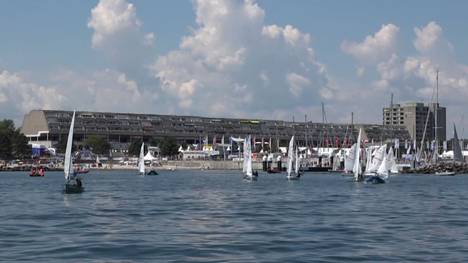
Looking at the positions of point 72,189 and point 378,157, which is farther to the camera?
point 378,157

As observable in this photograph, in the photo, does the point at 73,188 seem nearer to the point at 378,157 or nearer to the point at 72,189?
the point at 72,189

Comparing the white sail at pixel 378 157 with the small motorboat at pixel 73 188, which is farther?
the white sail at pixel 378 157

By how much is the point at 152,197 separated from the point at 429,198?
30.1 meters

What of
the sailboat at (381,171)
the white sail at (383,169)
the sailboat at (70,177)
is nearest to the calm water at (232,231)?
the sailboat at (70,177)

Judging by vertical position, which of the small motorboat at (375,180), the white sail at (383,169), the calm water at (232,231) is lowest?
the calm water at (232,231)

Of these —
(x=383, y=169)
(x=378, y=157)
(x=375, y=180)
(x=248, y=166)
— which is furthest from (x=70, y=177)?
(x=383, y=169)

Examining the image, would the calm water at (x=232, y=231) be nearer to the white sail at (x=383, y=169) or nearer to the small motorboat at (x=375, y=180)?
the small motorboat at (x=375, y=180)

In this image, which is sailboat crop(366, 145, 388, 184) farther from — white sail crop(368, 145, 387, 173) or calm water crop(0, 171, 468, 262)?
A: calm water crop(0, 171, 468, 262)

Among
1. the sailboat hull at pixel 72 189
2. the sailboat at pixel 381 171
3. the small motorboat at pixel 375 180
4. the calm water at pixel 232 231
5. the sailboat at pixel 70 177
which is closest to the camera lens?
the calm water at pixel 232 231

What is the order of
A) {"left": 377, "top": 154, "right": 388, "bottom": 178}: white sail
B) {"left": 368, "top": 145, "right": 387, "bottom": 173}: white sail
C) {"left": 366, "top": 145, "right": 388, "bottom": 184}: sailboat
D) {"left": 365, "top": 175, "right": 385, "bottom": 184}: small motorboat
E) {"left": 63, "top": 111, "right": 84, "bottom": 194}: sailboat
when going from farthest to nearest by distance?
{"left": 377, "top": 154, "right": 388, "bottom": 178}: white sail < {"left": 368, "top": 145, "right": 387, "bottom": 173}: white sail < {"left": 366, "top": 145, "right": 388, "bottom": 184}: sailboat < {"left": 365, "top": 175, "right": 385, "bottom": 184}: small motorboat < {"left": 63, "top": 111, "right": 84, "bottom": 194}: sailboat

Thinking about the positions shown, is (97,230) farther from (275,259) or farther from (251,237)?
(275,259)

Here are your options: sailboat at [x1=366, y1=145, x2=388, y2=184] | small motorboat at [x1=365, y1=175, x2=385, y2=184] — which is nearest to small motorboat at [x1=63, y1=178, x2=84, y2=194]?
small motorboat at [x1=365, y1=175, x2=385, y2=184]

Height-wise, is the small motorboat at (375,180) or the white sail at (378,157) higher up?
the white sail at (378,157)

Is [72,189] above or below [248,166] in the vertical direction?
below
